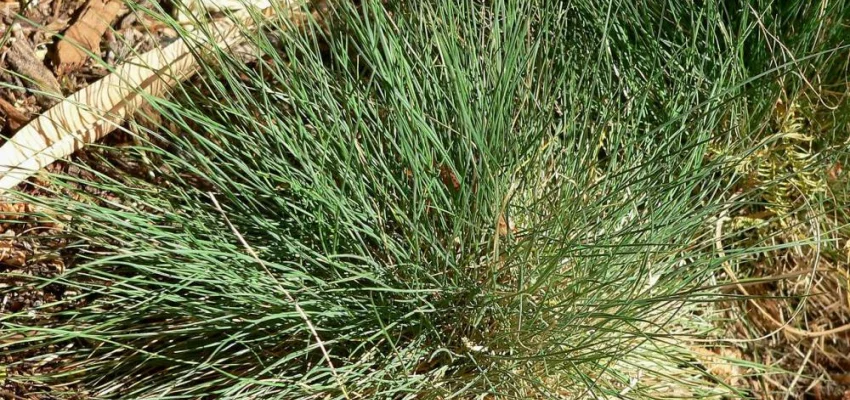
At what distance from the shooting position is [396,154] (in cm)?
138

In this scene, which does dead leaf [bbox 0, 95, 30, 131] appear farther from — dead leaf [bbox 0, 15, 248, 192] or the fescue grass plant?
the fescue grass plant

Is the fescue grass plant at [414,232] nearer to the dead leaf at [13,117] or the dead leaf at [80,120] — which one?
the dead leaf at [80,120]

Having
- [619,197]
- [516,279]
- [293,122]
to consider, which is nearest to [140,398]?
[293,122]

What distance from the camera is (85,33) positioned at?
66.2 inches

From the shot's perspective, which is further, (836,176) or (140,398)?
(836,176)

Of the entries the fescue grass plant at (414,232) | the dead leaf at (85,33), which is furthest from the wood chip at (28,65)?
the fescue grass plant at (414,232)

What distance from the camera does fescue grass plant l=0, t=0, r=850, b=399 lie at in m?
1.22

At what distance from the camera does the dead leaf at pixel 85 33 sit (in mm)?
1664

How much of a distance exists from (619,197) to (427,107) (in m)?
0.36

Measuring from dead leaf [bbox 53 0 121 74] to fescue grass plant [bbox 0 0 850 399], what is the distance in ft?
1.44

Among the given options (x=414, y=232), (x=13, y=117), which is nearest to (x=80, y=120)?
(x=13, y=117)

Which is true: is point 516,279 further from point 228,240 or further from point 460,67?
point 228,240

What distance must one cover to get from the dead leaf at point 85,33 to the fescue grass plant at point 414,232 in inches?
17.3

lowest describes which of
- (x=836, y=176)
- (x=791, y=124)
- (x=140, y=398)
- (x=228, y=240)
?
(x=836, y=176)
